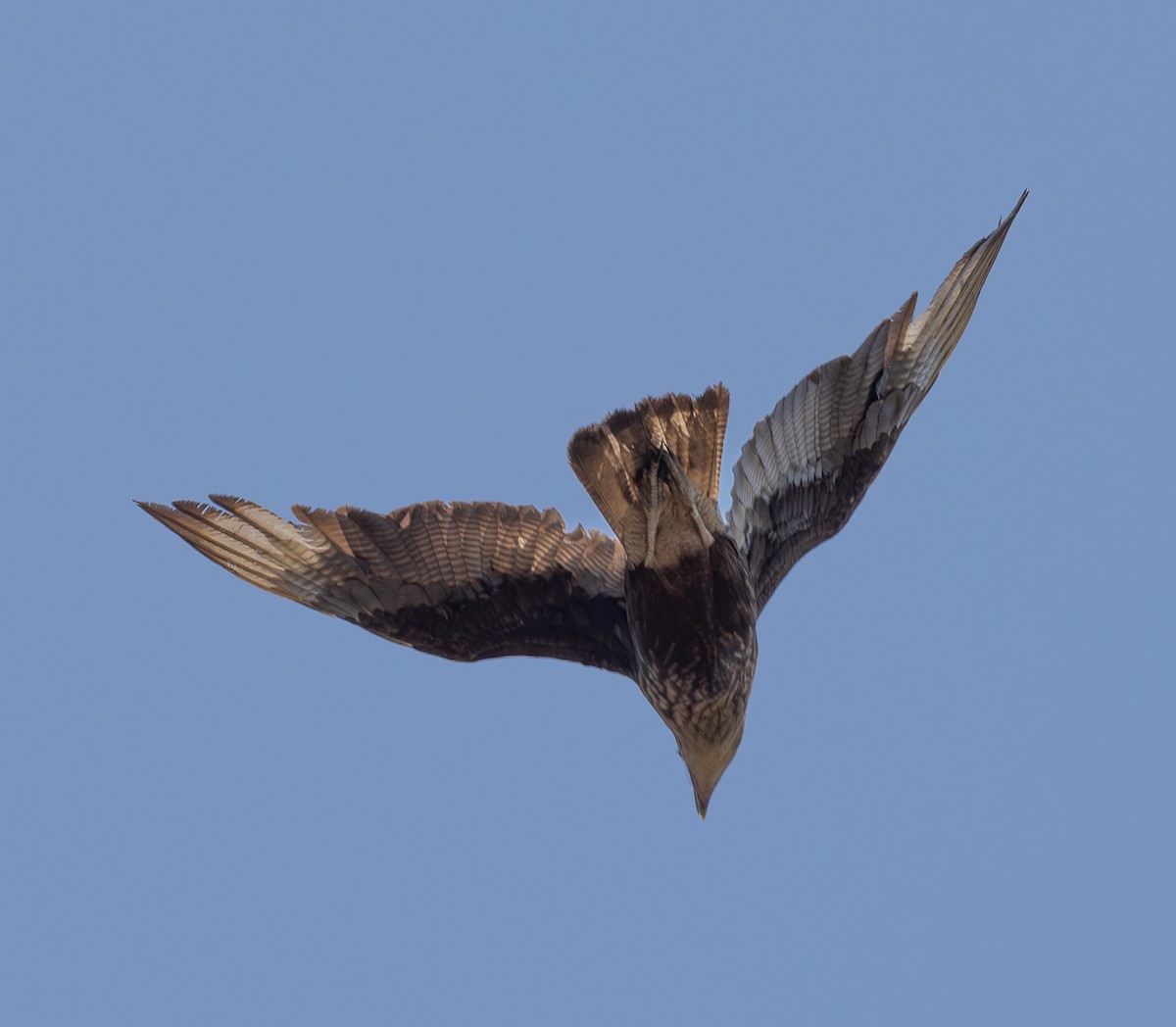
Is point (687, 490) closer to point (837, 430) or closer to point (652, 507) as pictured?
point (652, 507)

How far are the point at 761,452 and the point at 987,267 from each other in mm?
1738

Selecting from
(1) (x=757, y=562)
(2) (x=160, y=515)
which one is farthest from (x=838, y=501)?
(2) (x=160, y=515)

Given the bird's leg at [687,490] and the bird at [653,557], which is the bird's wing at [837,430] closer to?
the bird at [653,557]

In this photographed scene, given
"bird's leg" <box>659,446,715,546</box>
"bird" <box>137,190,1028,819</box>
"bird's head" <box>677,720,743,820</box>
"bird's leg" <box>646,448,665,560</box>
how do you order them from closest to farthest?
"bird's leg" <box>659,446,715,546</box>
"bird's leg" <box>646,448,665,560</box>
"bird" <box>137,190,1028,819</box>
"bird's head" <box>677,720,743,820</box>

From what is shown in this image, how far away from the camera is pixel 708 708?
11.1 m

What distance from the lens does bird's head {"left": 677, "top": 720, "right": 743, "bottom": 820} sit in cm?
1118

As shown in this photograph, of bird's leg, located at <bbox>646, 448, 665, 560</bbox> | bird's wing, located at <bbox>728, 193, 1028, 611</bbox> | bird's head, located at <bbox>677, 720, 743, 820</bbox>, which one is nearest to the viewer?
bird's leg, located at <bbox>646, 448, 665, 560</bbox>

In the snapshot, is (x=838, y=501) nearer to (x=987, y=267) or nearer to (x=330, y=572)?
(x=987, y=267)

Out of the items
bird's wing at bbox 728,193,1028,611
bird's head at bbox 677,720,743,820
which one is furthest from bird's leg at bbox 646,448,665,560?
bird's head at bbox 677,720,743,820

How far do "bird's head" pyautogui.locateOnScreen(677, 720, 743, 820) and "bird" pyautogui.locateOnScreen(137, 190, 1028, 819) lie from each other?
0.01m

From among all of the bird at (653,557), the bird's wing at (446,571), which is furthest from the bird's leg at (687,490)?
the bird's wing at (446,571)

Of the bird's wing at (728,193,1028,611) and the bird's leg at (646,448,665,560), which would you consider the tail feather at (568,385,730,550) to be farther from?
the bird's wing at (728,193,1028,611)

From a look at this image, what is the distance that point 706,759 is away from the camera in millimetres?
11203

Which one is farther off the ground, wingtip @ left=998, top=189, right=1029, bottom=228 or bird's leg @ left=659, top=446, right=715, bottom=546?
wingtip @ left=998, top=189, right=1029, bottom=228
